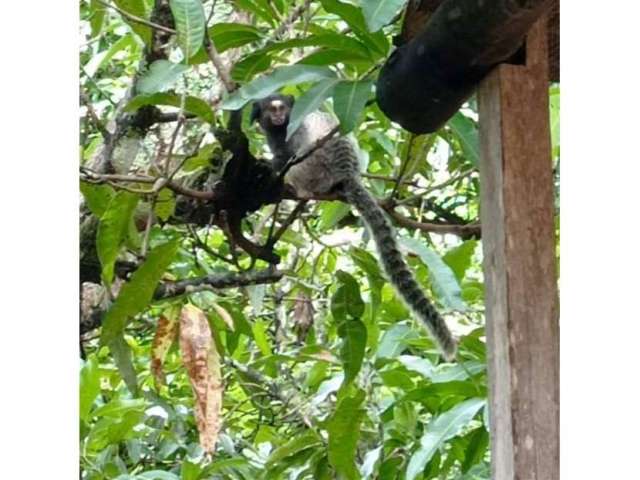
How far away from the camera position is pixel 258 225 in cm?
199

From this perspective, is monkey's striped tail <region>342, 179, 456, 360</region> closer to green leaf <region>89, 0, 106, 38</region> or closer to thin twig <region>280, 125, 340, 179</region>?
thin twig <region>280, 125, 340, 179</region>

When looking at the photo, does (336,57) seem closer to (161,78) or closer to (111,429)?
(161,78)

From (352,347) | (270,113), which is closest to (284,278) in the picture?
(352,347)

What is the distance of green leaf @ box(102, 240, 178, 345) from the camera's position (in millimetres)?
1375

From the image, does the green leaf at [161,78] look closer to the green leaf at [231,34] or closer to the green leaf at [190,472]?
the green leaf at [231,34]

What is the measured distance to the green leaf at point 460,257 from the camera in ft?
5.55

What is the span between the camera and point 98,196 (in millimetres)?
1402

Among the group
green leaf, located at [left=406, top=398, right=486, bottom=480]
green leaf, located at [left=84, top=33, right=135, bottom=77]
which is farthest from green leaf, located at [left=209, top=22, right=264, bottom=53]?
green leaf, located at [left=406, top=398, right=486, bottom=480]

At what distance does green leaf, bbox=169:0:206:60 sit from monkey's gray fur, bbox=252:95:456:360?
1.82ft

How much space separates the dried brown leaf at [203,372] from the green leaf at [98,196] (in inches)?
7.3

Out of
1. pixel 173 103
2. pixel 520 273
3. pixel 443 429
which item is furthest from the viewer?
pixel 443 429

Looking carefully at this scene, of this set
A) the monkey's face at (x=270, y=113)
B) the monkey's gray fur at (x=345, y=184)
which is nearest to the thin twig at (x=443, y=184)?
the monkey's gray fur at (x=345, y=184)

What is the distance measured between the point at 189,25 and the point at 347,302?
1.78ft
